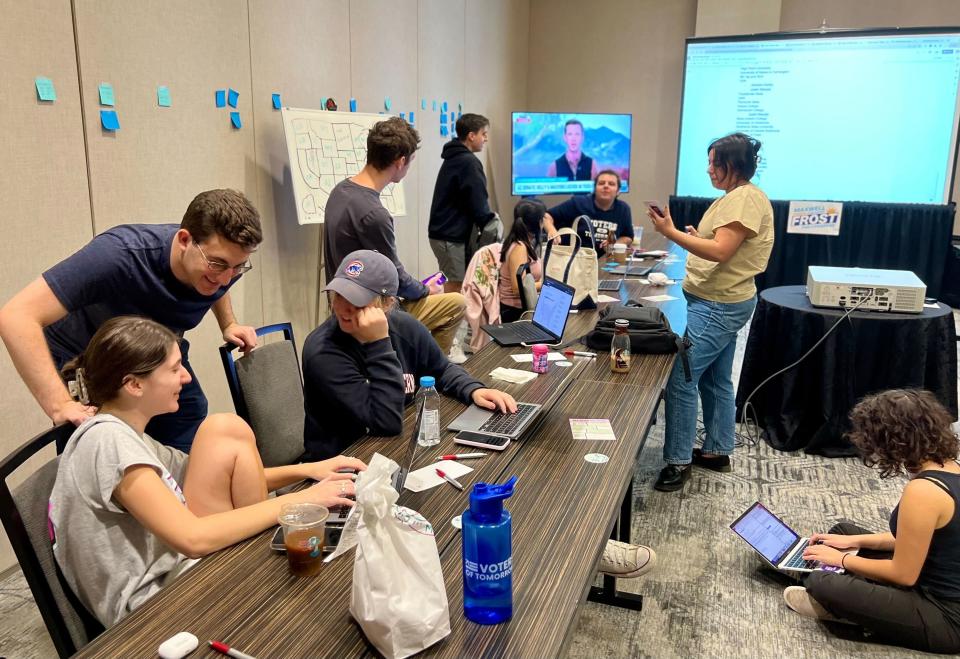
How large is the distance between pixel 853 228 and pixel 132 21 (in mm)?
6118

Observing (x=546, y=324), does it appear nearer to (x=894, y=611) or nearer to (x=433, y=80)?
(x=894, y=611)

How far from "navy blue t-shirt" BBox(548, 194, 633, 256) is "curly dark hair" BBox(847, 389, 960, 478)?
311 centimetres

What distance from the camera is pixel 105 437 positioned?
1.32 m

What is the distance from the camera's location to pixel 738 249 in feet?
9.53

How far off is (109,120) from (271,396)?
4.46ft

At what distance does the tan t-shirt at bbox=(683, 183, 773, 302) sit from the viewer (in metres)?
2.81

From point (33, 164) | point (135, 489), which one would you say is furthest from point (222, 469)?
point (33, 164)

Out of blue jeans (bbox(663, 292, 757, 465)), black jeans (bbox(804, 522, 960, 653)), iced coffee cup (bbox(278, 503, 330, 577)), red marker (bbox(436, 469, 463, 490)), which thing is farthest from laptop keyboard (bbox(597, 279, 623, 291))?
iced coffee cup (bbox(278, 503, 330, 577))

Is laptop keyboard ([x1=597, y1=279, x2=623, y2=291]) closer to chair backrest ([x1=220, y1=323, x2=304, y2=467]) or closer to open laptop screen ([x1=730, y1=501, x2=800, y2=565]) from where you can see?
open laptop screen ([x1=730, y1=501, x2=800, y2=565])

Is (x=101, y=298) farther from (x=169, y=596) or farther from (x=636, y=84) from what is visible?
(x=636, y=84)

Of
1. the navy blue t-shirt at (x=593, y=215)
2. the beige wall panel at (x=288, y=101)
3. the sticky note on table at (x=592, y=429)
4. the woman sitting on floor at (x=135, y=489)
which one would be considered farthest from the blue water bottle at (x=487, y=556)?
the navy blue t-shirt at (x=593, y=215)

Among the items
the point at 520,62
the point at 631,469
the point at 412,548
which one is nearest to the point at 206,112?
the point at 631,469

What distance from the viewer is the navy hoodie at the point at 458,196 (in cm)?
489

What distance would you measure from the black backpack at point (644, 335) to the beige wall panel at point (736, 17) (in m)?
5.21
